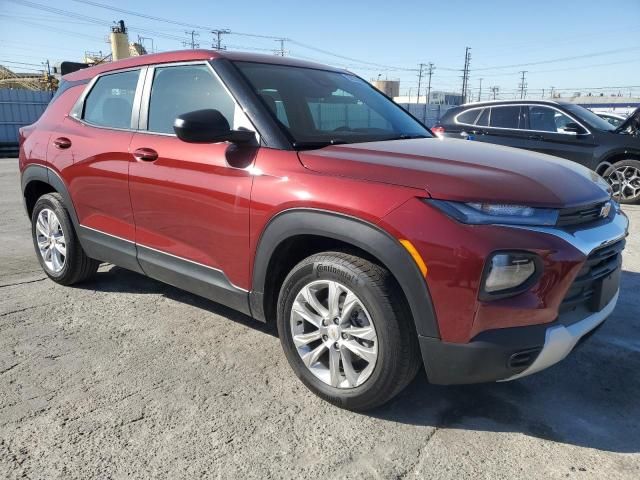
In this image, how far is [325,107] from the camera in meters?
3.40

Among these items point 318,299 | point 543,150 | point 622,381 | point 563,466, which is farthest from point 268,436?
point 543,150

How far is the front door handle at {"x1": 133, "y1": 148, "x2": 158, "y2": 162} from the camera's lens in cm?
320

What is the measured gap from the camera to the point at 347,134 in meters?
3.10

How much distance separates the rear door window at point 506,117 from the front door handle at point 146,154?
6858 millimetres

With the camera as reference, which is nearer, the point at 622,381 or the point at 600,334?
the point at 622,381

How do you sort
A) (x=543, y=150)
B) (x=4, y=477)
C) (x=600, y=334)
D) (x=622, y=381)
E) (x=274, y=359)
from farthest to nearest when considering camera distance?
(x=543, y=150), (x=600, y=334), (x=274, y=359), (x=622, y=381), (x=4, y=477)

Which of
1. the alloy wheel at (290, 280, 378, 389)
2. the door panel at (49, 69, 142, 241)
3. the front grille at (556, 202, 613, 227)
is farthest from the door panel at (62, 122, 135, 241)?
the front grille at (556, 202, 613, 227)

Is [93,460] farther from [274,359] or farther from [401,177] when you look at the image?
[401,177]

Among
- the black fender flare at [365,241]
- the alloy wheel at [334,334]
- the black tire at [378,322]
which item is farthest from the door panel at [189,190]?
the black tire at [378,322]

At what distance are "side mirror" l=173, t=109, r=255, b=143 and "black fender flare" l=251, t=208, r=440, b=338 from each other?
502 millimetres

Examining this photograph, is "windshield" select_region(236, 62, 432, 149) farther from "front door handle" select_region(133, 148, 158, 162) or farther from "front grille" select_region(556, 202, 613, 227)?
"front grille" select_region(556, 202, 613, 227)

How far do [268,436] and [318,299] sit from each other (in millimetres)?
685

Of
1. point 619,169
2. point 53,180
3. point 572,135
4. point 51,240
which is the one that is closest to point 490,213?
point 53,180

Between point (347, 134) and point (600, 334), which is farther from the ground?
point (347, 134)
